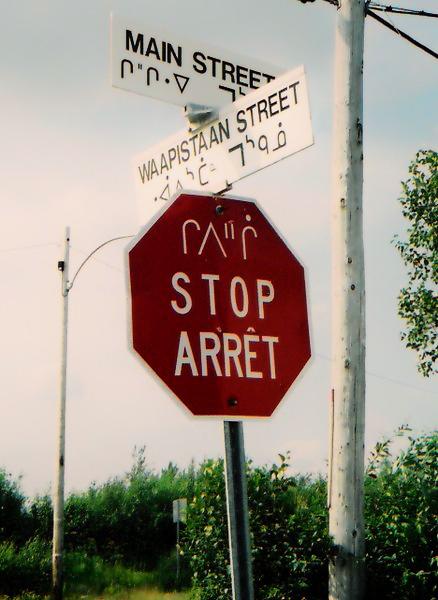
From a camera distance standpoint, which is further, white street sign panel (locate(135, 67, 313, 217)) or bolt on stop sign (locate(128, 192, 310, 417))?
white street sign panel (locate(135, 67, 313, 217))

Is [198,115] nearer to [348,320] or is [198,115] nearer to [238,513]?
[238,513]

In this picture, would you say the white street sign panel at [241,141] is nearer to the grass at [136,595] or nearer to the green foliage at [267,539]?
the green foliage at [267,539]

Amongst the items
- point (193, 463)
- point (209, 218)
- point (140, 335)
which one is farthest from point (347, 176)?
point (193, 463)

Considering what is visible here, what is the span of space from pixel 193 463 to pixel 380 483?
2101 cm

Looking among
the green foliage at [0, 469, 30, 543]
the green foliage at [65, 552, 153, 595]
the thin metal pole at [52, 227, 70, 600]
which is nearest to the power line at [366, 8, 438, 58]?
the thin metal pole at [52, 227, 70, 600]

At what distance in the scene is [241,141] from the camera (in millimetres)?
2967

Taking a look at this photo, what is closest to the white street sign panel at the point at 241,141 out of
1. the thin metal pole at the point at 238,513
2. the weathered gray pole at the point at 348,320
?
the thin metal pole at the point at 238,513

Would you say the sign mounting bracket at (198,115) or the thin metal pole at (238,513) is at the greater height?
the sign mounting bracket at (198,115)

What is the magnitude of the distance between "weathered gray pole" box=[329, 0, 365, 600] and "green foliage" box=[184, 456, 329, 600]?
2.05 m

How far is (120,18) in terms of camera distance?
126 inches

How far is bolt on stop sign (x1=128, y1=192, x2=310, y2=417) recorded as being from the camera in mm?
2430

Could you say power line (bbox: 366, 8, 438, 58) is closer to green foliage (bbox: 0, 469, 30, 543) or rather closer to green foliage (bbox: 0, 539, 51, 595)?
green foliage (bbox: 0, 539, 51, 595)

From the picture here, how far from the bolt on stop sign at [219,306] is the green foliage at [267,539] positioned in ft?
15.8

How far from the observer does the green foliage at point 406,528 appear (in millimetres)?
6266
